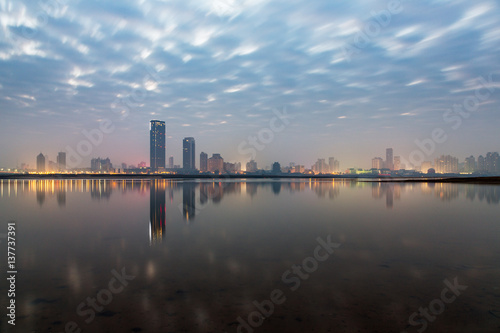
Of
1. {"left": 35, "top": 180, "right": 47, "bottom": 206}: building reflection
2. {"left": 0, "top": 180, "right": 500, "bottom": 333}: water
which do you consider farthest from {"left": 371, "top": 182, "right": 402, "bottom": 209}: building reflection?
{"left": 35, "top": 180, "right": 47, "bottom": 206}: building reflection

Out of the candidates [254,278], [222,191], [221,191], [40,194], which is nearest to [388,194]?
[222,191]

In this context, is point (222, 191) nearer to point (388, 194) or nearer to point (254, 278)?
point (388, 194)

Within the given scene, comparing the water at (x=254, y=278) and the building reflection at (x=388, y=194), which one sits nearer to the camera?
the water at (x=254, y=278)

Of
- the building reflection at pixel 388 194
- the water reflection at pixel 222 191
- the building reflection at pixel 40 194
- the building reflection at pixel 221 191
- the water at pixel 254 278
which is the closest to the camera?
the water at pixel 254 278

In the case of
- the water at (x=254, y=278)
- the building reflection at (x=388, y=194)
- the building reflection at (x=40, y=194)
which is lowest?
the building reflection at (x=388, y=194)

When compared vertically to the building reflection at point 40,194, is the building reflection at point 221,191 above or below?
below

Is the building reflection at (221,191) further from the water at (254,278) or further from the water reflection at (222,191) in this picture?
the water at (254,278)

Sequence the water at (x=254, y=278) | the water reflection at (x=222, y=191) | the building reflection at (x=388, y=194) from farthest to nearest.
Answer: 1. the water reflection at (x=222, y=191)
2. the building reflection at (x=388, y=194)
3. the water at (x=254, y=278)

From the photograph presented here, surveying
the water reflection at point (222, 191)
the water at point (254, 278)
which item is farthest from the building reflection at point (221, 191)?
the water at point (254, 278)

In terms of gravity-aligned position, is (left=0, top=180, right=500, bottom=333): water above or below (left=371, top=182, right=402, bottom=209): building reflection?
above

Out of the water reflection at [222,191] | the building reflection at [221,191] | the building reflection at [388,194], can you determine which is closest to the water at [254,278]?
the building reflection at [221,191]

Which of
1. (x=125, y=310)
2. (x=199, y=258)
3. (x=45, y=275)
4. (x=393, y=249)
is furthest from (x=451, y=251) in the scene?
(x=45, y=275)

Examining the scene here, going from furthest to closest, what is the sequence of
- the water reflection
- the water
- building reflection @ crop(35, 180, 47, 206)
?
the water reflection
building reflection @ crop(35, 180, 47, 206)
the water

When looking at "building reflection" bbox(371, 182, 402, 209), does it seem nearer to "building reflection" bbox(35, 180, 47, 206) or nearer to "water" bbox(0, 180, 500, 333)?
"water" bbox(0, 180, 500, 333)
